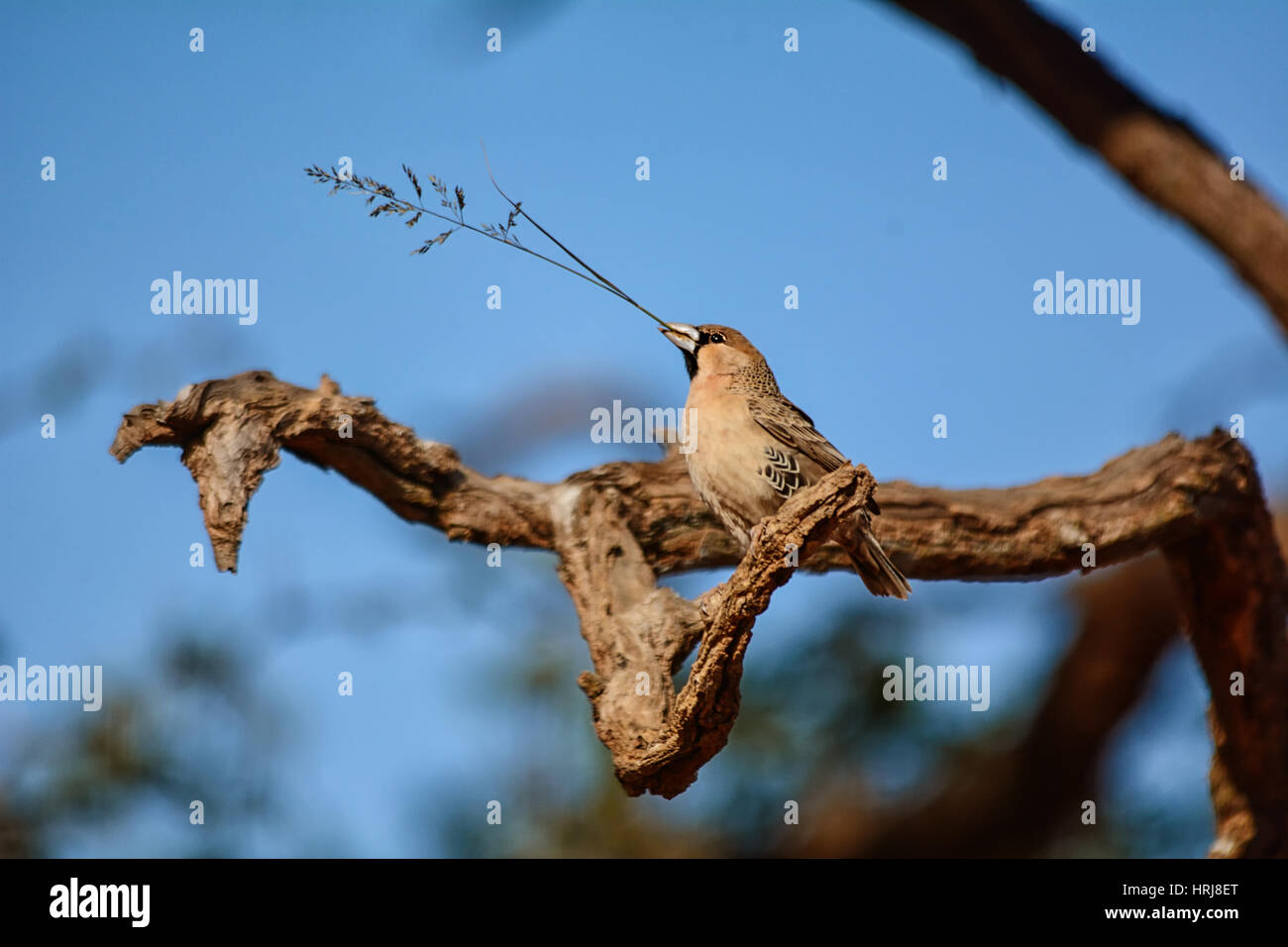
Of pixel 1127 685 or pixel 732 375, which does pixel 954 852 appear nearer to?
pixel 1127 685

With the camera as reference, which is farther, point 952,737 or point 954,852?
point 952,737

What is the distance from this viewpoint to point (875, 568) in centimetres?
584

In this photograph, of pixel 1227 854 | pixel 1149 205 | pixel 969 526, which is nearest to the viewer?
pixel 1149 205

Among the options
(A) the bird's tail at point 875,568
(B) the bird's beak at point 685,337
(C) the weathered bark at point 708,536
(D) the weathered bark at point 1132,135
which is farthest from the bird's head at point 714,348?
(D) the weathered bark at point 1132,135

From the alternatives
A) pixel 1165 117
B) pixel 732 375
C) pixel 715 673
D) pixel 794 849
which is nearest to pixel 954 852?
pixel 794 849

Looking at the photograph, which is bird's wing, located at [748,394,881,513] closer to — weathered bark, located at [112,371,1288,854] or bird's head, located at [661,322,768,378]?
bird's head, located at [661,322,768,378]

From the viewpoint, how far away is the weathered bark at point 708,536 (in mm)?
4688

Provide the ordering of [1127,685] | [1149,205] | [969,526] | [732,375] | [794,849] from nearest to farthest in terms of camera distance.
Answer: [1149,205] < [732,375] < [969,526] < [1127,685] < [794,849]

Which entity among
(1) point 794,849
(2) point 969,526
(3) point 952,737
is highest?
(2) point 969,526

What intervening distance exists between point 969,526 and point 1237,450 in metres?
1.73

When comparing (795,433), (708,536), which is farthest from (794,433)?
(708,536)

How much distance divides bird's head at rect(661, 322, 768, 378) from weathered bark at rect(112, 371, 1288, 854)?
27.6 inches

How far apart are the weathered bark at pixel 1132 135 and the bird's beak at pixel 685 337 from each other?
234 cm

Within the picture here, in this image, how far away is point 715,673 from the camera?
14.8 ft
